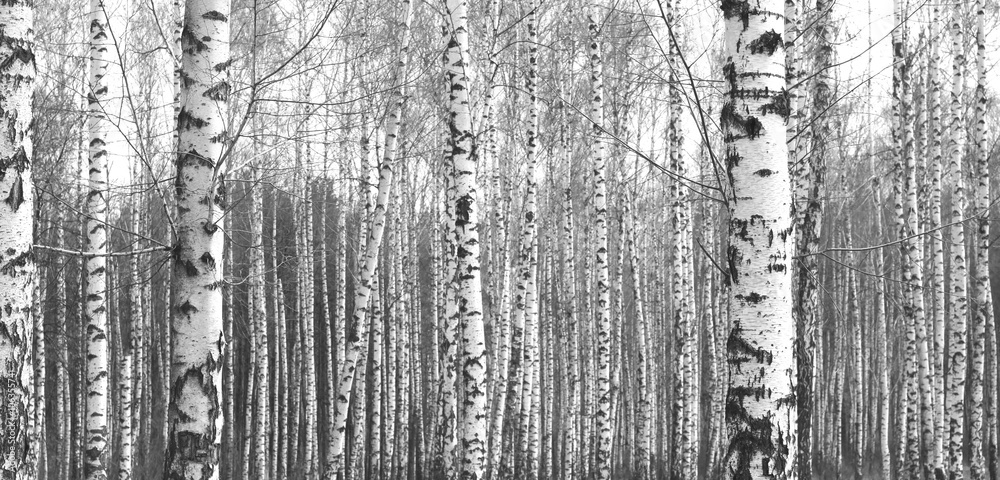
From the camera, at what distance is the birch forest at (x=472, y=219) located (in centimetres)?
379

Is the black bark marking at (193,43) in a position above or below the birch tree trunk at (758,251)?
above

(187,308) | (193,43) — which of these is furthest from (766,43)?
(187,308)

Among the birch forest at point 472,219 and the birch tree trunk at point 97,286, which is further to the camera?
the birch tree trunk at point 97,286

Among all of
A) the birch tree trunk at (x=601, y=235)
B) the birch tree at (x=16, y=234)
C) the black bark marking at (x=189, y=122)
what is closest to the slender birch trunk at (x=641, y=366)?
the birch tree trunk at (x=601, y=235)

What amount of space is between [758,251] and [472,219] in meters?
3.69

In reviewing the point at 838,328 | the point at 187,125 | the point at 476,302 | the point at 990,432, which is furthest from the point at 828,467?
the point at 187,125

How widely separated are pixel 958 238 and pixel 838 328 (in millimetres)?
12043

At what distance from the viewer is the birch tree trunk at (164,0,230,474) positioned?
4.11 metres

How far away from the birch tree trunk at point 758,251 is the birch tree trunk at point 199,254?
259 centimetres

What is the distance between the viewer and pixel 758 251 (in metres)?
3.75

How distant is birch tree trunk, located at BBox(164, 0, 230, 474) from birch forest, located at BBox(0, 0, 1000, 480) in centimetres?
2

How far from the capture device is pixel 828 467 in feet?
65.3

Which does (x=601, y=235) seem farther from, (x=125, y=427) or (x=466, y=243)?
(x=125, y=427)

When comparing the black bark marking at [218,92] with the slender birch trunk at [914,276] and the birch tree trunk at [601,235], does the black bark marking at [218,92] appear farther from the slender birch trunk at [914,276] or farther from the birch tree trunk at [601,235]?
the slender birch trunk at [914,276]
